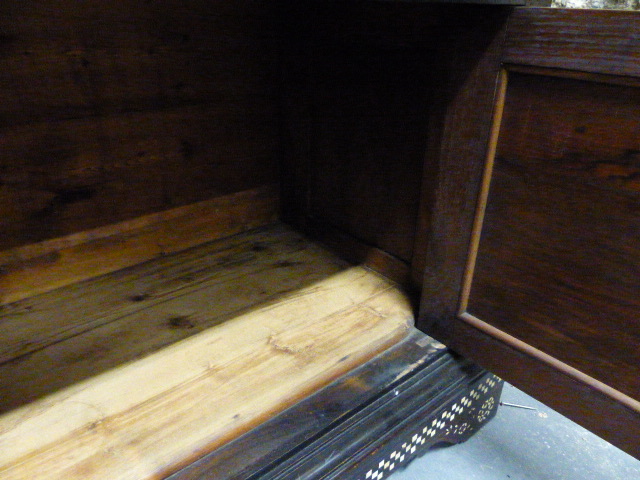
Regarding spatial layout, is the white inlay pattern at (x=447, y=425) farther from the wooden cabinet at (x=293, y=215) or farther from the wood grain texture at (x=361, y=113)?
the wood grain texture at (x=361, y=113)

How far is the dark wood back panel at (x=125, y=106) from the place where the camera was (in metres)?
1.00

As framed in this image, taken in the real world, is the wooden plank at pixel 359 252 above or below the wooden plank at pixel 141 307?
above

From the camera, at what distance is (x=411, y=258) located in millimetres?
1155

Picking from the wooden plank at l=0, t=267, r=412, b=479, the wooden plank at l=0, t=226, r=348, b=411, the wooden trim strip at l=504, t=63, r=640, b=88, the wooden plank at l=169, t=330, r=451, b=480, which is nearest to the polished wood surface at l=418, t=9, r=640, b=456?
the wooden trim strip at l=504, t=63, r=640, b=88

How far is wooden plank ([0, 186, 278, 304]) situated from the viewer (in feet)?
3.66

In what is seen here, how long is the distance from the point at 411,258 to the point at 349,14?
570 millimetres

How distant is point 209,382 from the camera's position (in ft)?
2.94

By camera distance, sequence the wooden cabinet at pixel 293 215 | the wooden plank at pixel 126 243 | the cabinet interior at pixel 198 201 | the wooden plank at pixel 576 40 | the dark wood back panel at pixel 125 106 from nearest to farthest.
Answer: the wooden plank at pixel 576 40, the wooden cabinet at pixel 293 215, the cabinet interior at pixel 198 201, the dark wood back panel at pixel 125 106, the wooden plank at pixel 126 243

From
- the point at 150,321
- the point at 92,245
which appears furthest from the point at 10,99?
the point at 150,321

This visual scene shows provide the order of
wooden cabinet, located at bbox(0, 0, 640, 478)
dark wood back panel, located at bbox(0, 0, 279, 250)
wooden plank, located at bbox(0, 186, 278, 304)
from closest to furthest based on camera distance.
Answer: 1. wooden cabinet, located at bbox(0, 0, 640, 478)
2. dark wood back panel, located at bbox(0, 0, 279, 250)
3. wooden plank, located at bbox(0, 186, 278, 304)

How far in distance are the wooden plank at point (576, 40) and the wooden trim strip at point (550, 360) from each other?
0.46 metres

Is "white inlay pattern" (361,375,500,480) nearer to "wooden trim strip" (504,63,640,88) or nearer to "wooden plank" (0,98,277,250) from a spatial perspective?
"wooden trim strip" (504,63,640,88)

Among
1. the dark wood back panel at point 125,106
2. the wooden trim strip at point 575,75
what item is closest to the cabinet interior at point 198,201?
the dark wood back panel at point 125,106

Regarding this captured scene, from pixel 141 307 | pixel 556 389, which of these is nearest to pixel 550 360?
pixel 556 389
